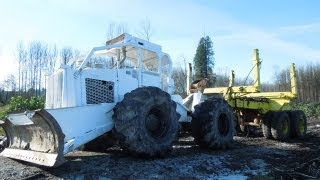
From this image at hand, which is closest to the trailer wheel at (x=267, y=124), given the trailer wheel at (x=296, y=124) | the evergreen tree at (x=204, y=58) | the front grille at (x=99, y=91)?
the trailer wheel at (x=296, y=124)

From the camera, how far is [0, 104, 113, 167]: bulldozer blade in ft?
25.8

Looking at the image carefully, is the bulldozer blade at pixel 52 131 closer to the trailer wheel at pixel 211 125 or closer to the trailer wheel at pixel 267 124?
the trailer wheel at pixel 211 125

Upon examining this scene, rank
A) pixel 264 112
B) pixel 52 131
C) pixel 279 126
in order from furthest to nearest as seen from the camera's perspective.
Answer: pixel 264 112, pixel 279 126, pixel 52 131

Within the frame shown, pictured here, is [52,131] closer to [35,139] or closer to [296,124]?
[35,139]

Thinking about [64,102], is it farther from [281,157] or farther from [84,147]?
[281,157]

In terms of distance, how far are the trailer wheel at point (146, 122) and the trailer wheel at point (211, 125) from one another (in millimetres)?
1249

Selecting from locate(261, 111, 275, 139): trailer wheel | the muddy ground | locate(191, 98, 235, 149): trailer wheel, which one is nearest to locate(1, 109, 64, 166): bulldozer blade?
the muddy ground

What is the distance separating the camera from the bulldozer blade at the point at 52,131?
7871mm

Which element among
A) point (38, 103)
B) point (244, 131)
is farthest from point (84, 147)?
point (38, 103)

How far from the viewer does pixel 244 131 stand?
642 inches

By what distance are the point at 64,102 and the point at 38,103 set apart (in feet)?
41.1

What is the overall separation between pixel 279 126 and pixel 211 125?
16.0 ft

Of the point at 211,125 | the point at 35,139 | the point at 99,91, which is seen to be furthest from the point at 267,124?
the point at 35,139

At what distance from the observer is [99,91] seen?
974cm
